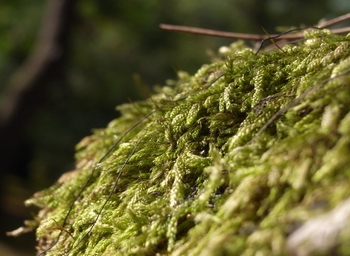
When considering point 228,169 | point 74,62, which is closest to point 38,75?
point 74,62

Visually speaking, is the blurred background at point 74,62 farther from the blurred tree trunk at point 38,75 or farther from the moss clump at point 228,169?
the moss clump at point 228,169

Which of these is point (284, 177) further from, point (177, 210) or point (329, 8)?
point (329, 8)

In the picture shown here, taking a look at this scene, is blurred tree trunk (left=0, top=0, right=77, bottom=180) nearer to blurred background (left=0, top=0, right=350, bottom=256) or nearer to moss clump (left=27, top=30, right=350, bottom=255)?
blurred background (left=0, top=0, right=350, bottom=256)

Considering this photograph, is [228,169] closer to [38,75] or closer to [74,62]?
[38,75]

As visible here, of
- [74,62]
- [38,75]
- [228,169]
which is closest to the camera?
[228,169]

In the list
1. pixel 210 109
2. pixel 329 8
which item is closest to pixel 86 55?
pixel 329 8

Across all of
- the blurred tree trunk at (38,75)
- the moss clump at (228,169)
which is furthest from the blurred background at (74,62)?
the moss clump at (228,169)
